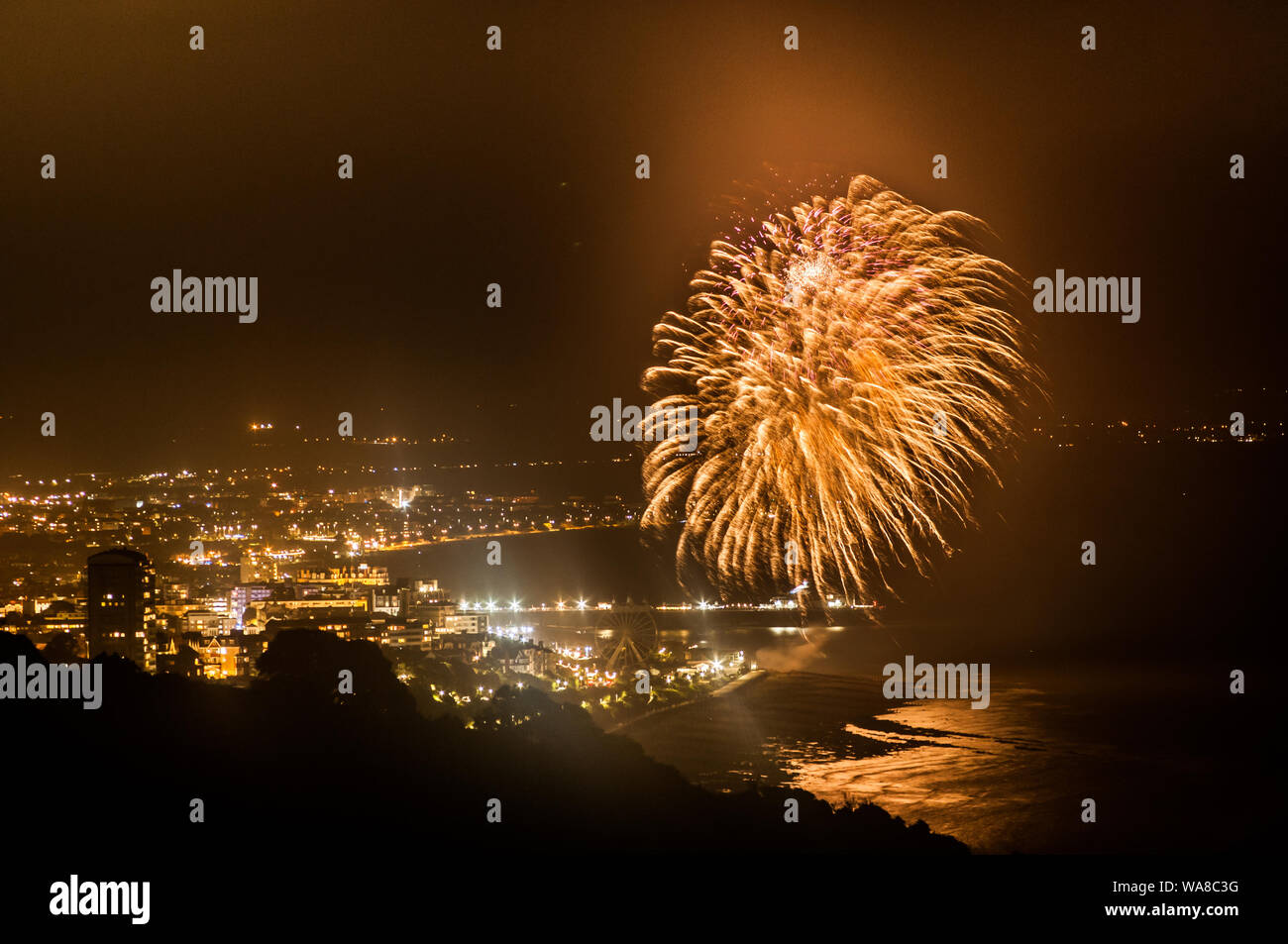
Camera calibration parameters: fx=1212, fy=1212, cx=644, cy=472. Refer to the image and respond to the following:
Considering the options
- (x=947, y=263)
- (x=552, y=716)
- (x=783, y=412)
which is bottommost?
(x=552, y=716)

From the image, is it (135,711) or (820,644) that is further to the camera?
(820,644)

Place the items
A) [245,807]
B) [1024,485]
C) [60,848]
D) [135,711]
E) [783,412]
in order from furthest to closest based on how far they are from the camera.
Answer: [1024,485] → [783,412] → [135,711] → [245,807] → [60,848]

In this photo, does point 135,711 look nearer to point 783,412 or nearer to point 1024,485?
point 783,412

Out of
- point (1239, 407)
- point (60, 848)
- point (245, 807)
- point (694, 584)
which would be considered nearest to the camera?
point (60, 848)

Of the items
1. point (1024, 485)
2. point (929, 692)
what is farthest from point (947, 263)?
point (1024, 485)

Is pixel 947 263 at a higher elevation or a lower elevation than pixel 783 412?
higher

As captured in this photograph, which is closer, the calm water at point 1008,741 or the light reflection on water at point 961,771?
the light reflection on water at point 961,771

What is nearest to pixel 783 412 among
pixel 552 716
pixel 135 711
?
pixel 552 716

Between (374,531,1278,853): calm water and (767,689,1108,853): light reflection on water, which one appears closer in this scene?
(767,689,1108,853): light reflection on water

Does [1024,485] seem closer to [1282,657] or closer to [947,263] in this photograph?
[1282,657]

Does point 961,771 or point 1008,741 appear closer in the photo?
point 961,771
